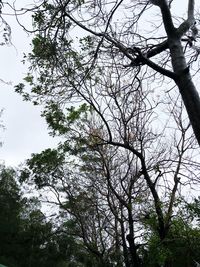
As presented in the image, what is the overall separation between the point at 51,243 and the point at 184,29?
2035cm

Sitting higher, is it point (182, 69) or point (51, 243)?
point (51, 243)

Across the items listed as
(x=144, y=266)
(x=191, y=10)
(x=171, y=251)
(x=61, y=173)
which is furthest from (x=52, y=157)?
(x=191, y=10)

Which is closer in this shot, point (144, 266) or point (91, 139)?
point (91, 139)

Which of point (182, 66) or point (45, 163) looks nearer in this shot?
point (182, 66)

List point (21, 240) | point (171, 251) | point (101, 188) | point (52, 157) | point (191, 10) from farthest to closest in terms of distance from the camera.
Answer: point (21, 240)
point (52, 157)
point (101, 188)
point (171, 251)
point (191, 10)

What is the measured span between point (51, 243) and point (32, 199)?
367 cm

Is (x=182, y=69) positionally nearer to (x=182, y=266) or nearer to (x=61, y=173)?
(x=182, y=266)

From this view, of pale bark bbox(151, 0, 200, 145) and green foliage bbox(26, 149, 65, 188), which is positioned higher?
green foliage bbox(26, 149, 65, 188)

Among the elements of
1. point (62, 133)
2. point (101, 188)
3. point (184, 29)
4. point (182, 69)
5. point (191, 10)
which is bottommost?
point (182, 69)

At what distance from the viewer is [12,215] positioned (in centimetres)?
2355

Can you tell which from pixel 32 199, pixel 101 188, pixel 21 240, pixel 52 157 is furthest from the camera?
pixel 21 240

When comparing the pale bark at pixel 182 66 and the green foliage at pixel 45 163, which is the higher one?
the green foliage at pixel 45 163

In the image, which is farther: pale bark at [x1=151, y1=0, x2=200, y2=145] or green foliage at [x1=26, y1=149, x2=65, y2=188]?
green foliage at [x1=26, y1=149, x2=65, y2=188]

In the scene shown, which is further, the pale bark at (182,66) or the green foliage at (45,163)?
the green foliage at (45,163)
